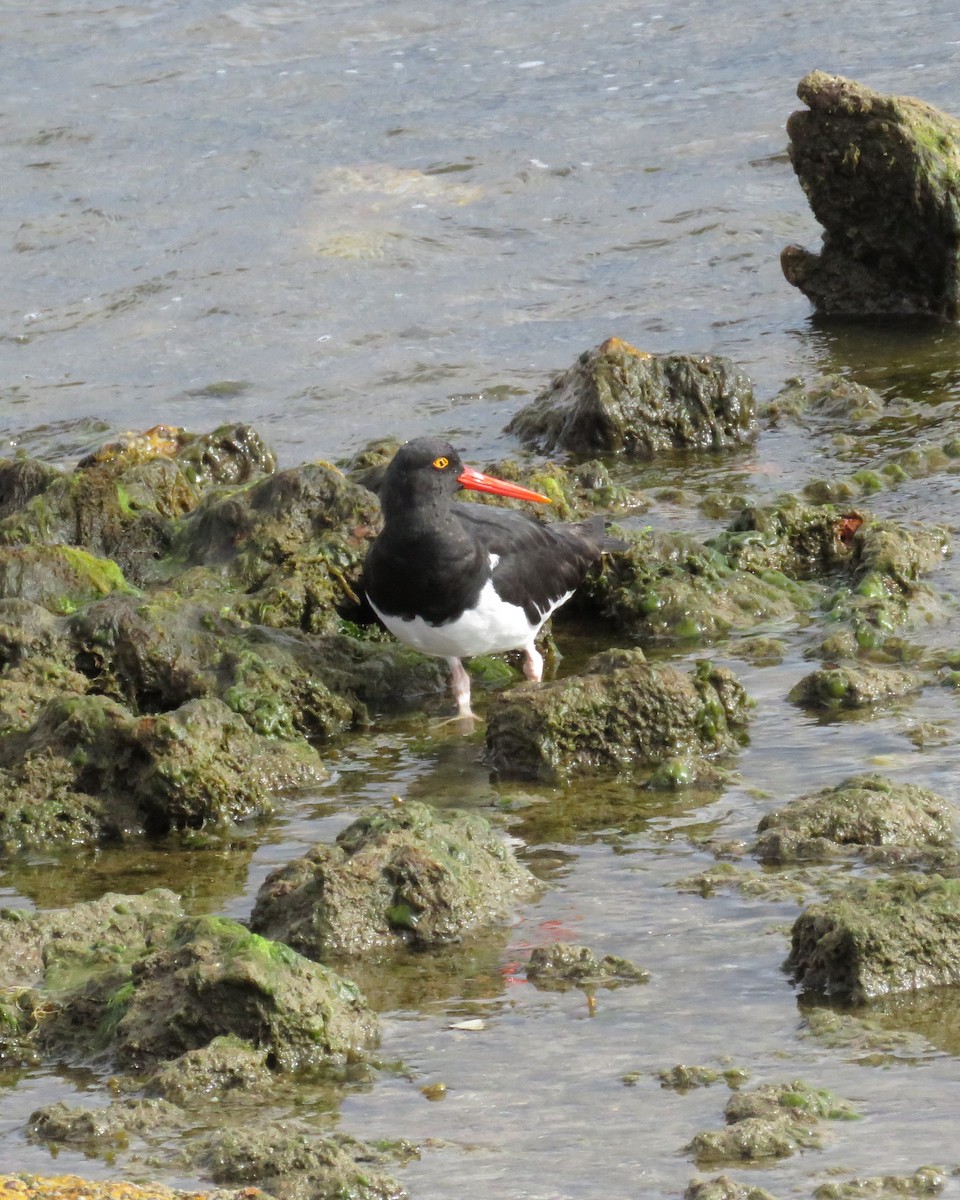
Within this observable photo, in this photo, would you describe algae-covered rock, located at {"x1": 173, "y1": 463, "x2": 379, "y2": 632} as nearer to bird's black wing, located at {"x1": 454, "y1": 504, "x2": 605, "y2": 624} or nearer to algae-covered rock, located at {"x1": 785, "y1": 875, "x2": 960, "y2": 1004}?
bird's black wing, located at {"x1": 454, "y1": 504, "x2": 605, "y2": 624}

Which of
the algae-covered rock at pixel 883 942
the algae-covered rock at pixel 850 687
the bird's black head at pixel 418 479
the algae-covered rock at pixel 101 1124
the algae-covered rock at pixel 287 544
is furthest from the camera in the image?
the algae-covered rock at pixel 287 544

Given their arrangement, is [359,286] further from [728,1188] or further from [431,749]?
[728,1188]

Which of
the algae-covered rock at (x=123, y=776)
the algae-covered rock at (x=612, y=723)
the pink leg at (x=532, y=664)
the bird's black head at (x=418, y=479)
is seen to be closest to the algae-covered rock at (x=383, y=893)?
the algae-covered rock at (x=123, y=776)

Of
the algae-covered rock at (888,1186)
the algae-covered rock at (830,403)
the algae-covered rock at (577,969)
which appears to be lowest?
the algae-covered rock at (577,969)

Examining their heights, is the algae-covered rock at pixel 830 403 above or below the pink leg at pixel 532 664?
above

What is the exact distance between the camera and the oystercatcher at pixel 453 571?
7.66m

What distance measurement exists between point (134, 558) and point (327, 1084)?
5155 mm

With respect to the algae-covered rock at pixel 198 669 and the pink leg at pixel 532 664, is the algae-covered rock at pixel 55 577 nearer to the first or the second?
the algae-covered rock at pixel 198 669

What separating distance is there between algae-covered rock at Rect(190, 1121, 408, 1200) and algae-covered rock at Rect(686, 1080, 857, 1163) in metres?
0.71

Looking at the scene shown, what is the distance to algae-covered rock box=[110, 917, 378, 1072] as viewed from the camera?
182 inches

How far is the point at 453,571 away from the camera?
25.3ft

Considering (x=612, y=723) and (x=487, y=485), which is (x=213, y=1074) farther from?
(x=487, y=485)

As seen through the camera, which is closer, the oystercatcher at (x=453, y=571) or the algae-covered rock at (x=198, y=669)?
the algae-covered rock at (x=198, y=669)

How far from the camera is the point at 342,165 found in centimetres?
1816
